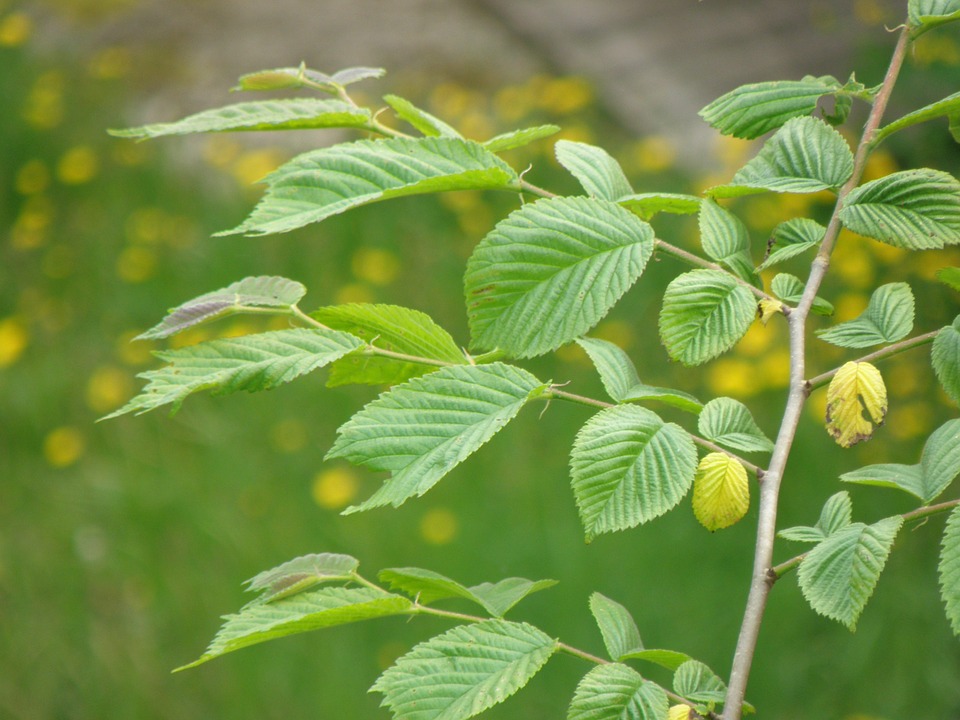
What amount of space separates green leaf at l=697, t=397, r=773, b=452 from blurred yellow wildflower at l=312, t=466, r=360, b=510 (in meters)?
1.60

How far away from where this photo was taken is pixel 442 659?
1.88 feet

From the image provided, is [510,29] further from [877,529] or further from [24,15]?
[877,529]

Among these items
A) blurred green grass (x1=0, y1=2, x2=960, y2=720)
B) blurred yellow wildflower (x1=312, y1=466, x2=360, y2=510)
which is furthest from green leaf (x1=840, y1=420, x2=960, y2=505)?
blurred yellow wildflower (x1=312, y1=466, x2=360, y2=510)

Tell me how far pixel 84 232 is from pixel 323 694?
1.89 meters

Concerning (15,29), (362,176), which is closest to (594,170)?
(362,176)

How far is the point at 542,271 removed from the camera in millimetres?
596

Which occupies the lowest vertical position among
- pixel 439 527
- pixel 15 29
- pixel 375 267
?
pixel 439 527

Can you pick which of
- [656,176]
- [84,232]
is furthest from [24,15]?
[656,176]

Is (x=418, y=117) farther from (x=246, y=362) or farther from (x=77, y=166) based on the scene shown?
(x=77, y=166)

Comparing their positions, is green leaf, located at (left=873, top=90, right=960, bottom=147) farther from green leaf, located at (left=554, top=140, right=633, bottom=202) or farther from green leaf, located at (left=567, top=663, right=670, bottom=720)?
green leaf, located at (left=567, top=663, right=670, bottom=720)

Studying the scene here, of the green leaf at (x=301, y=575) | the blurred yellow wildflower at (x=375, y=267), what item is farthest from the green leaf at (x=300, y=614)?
the blurred yellow wildflower at (x=375, y=267)

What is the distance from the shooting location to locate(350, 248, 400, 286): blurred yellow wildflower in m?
2.79

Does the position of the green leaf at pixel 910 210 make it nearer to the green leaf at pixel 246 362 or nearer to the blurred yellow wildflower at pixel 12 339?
the green leaf at pixel 246 362

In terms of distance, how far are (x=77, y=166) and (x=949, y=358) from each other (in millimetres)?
3177
